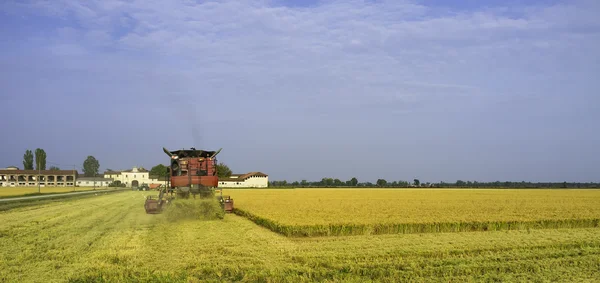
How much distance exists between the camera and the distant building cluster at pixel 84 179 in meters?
135

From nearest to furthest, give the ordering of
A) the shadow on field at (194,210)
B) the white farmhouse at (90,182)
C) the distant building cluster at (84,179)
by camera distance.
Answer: the shadow on field at (194,210) → the distant building cluster at (84,179) → the white farmhouse at (90,182)

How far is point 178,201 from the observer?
929 inches

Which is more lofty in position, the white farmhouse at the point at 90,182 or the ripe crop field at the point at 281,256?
the ripe crop field at the point at 281,256

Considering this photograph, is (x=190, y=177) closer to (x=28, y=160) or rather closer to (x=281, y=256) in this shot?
(x=281, y=256)

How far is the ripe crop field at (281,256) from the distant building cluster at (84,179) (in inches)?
3660

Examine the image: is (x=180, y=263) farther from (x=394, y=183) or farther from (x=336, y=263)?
(x=394, y=183)

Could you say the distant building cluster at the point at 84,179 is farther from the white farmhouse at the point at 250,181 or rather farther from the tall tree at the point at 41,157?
the tall tree at the point at 41,157

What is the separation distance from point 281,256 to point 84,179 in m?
181

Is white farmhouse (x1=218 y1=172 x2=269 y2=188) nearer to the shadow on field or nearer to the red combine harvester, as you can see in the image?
the red combine harvester

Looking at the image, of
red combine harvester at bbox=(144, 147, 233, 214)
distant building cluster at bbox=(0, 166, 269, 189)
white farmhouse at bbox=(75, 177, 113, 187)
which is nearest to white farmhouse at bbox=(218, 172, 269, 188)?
distant building cluster at bbox=(0, 166, 269, 189)

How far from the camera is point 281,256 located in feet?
44.5

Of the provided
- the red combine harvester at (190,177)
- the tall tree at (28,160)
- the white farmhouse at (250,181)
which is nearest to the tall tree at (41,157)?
the tall tree at (28,160)

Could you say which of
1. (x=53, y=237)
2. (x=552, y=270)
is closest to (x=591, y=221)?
(x=552, y=270)

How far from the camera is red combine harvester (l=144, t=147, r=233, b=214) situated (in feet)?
83.8
